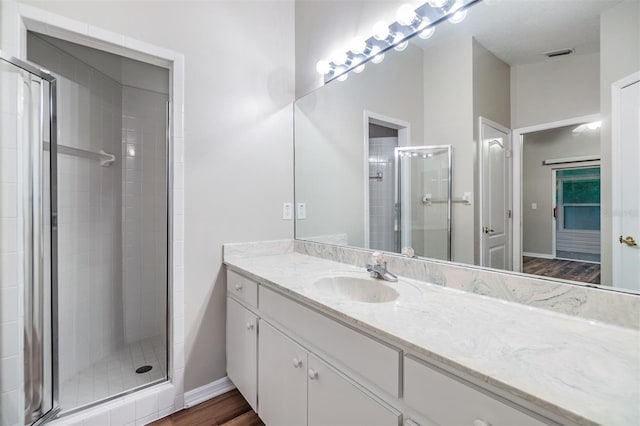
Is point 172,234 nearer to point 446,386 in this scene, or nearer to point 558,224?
point 446,386

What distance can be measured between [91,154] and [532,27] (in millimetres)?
2539

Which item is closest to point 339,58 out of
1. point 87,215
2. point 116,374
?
point 87,215

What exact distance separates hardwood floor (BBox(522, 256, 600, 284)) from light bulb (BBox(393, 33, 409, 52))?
43.6 inches

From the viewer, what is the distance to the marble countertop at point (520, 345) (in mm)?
490

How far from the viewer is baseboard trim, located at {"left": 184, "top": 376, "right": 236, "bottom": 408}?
164 centimetres

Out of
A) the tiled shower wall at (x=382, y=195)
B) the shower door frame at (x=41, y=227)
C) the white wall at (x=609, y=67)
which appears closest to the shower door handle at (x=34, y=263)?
the shower door frame at (x=41, y=227)

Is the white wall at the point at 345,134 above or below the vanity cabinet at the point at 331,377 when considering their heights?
above

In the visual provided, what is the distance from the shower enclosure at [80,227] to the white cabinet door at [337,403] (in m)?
1.16

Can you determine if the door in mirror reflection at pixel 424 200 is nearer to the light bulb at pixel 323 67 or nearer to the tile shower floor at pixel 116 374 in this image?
the light bulb at pixel 323 67

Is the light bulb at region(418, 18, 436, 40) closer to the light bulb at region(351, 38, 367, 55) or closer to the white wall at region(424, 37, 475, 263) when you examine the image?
the white wall at region(424, 37, 475, 263)

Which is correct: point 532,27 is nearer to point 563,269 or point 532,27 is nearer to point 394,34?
point 394,34

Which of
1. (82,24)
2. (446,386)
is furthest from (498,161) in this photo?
(82,24)

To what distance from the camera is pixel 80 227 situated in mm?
1936

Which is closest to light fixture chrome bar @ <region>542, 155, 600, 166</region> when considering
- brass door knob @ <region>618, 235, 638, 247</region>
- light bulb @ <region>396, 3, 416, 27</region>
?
brass door knob @ <region>618, 235, 638, 247</region>
